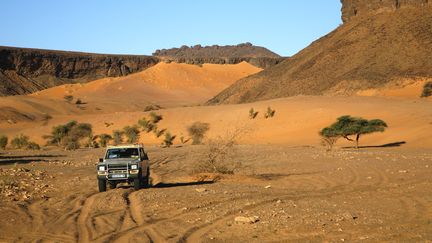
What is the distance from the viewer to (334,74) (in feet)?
258

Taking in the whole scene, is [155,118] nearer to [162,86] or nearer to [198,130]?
[198,130]

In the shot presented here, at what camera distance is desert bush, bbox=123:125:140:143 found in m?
58.9

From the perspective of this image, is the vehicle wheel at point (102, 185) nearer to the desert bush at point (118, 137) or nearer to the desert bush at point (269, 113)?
the desert bush at point (118, 137)

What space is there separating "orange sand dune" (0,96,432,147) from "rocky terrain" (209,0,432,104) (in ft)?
38.3

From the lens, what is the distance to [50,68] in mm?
134125

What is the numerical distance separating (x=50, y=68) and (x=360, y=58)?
76487mm

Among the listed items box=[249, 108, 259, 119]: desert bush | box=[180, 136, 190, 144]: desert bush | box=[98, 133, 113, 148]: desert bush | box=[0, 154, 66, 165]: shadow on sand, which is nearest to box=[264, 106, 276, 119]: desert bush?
box=[249, 108, 259, 119]: desert bush

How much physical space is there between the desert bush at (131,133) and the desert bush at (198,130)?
16.8ft

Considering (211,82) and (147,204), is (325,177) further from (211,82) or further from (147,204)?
(211,82)

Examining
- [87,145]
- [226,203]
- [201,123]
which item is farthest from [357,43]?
[226,203]

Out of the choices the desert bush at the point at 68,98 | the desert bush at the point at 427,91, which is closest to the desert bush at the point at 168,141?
the desert bush at the point at 427,91

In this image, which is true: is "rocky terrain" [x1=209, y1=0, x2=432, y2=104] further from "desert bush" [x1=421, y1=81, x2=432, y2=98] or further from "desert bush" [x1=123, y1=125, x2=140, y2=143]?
"desert bush" [x1=123, y1=125, x2=140, y2=143]

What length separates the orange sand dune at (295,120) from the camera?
45781mm

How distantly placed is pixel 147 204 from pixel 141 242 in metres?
4.89
